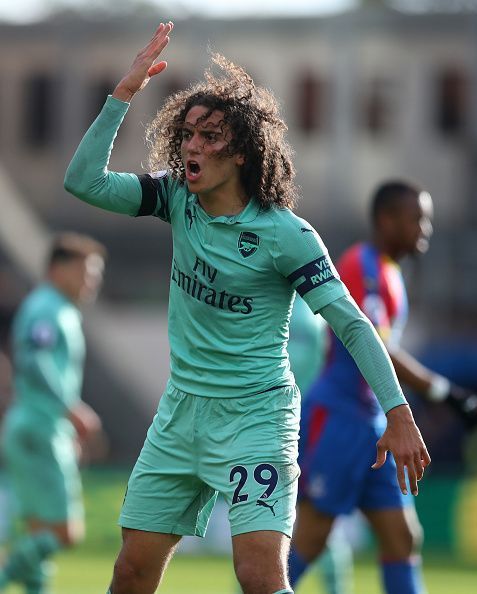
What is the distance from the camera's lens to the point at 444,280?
116ft

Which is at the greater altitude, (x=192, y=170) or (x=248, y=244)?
(x=192, y=170)

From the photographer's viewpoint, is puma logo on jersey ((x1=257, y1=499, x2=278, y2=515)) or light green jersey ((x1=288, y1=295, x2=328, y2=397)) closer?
puma logo on jersey ((x1=257, y1=499, x2=278, y2=515))

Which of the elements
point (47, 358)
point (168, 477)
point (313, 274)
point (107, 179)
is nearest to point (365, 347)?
point (313, 274)

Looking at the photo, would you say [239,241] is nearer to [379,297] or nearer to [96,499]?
[379,297]

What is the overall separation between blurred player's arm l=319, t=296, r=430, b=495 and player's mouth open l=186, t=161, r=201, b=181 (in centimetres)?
71

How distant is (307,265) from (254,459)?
0.77 m

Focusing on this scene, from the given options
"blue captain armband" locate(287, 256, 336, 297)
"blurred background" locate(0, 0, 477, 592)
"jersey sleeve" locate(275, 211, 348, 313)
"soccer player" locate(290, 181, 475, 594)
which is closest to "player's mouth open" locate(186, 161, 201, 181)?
"jersey sleeve" locate(275, 211, 348, 313)

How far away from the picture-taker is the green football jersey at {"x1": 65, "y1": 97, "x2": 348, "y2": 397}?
5.93 meters

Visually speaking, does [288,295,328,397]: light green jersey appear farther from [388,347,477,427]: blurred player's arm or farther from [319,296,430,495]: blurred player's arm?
[319,296,430,495]: blurred player's arm

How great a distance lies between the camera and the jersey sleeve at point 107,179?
234 inches

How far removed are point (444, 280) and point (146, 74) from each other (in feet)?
98.0

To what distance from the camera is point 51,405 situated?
10.5m

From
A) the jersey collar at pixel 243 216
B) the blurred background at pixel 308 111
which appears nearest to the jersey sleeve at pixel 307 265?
the jersey collar at pixel 243 216

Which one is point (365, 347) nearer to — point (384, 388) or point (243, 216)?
point (384, 388)
